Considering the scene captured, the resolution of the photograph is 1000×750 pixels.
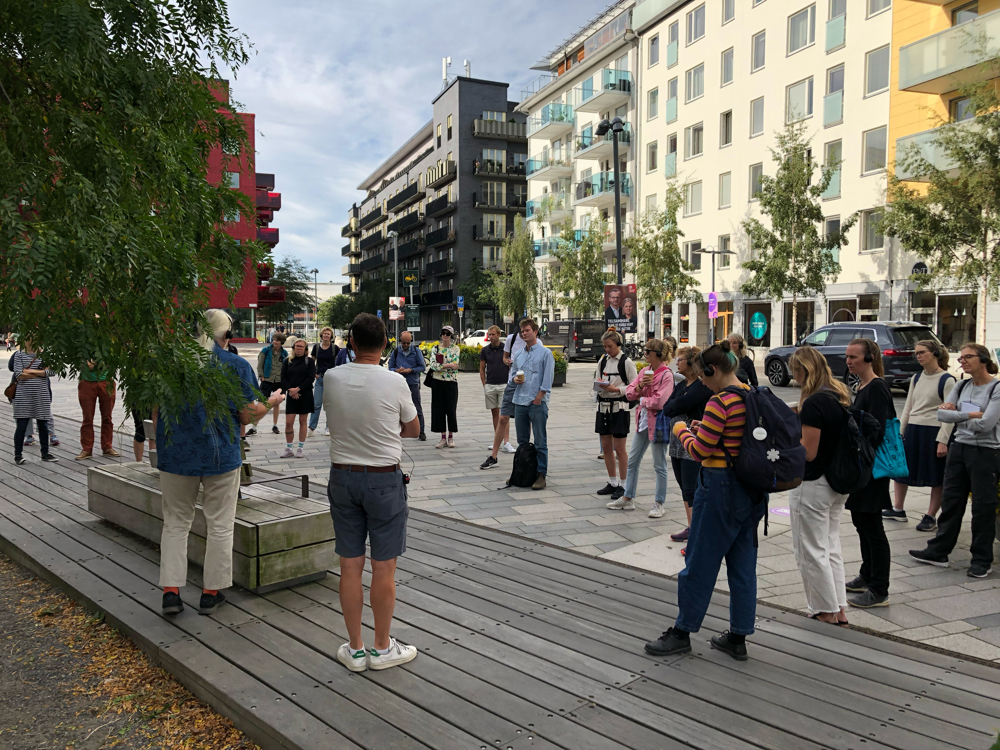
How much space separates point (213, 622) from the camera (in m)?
4.41

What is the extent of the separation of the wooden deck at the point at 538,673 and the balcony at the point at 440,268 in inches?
2732

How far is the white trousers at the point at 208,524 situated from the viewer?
447 cm

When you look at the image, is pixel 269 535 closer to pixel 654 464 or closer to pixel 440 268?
pixel 654 464

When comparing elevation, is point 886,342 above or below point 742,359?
above

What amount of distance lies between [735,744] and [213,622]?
9.55ft

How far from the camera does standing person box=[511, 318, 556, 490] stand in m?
8.55

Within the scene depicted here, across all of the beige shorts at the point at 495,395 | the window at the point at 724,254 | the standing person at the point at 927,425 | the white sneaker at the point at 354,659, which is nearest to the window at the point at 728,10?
the window at the point at 724,254

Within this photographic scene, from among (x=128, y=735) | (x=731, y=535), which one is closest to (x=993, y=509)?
(x=731, y=535)

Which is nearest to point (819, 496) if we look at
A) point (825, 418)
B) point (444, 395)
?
point (825, 418)

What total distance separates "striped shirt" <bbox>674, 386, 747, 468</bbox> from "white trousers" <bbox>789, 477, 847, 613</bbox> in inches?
36.6

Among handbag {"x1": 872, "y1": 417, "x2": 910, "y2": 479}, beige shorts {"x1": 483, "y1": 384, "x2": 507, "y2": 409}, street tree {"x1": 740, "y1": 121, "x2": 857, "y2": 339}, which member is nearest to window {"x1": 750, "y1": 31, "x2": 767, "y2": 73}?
street tree {"x1": 740, "y1": 121, "x2": 857, "y2": 339}

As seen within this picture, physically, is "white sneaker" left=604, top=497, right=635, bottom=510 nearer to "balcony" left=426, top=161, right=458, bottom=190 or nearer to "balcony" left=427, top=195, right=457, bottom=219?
"balcony" left=427, top=195, right=457, bottom=219

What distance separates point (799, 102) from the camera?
31422mm

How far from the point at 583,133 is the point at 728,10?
13.4 meters
